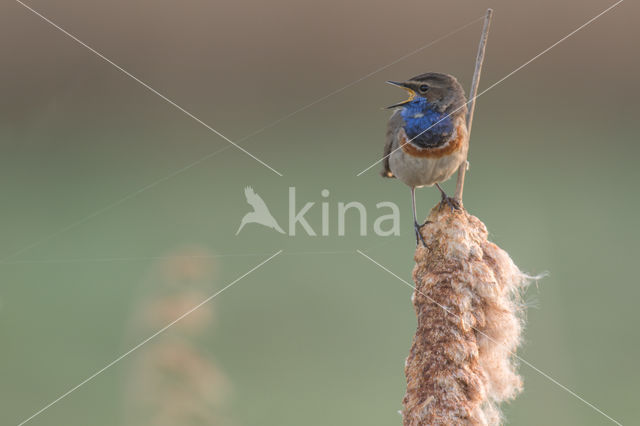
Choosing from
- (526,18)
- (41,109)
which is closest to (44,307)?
(41,109)

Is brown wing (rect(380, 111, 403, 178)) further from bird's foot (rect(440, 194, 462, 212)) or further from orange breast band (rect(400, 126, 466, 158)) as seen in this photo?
bird's foot (rect(440, 194, 462, 212))

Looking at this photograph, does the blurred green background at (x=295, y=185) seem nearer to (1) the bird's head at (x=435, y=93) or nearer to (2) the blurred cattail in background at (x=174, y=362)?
(2) the blurred cattail in background at (x=174, y=362)

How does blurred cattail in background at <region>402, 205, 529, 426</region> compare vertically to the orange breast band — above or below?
below

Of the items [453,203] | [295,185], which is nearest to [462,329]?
[453,203]

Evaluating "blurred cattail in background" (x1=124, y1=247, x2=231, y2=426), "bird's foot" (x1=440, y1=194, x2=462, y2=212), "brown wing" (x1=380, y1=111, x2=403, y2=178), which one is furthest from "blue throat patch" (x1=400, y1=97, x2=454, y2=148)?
"blurred cattail in background" (x1=124, y1=247, x2=231, y2=426)

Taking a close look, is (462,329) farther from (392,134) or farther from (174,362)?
(392,134)

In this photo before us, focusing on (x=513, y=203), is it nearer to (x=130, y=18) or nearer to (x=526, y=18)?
(x=526, y=18)

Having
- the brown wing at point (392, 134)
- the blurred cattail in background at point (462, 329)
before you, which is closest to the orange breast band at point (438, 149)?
the brown wing at point (392, 134)
